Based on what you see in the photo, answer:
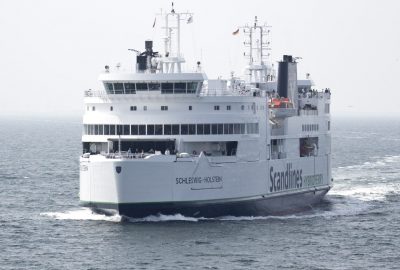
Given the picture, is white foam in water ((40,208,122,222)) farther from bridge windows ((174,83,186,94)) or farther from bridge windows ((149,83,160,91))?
bridge windows ((174,83,186,94))

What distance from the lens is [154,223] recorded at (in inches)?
2109

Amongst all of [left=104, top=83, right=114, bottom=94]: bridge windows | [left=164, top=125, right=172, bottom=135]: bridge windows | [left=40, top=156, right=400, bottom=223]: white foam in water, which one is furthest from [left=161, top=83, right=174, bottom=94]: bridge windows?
[left=40, top=156, right=400, bottom=223]: white foam in water

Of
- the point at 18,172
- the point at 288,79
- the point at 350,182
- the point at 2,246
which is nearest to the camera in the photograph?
the point at 2,246

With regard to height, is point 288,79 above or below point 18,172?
above

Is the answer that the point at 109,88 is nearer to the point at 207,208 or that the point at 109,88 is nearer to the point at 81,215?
the point at 81,215

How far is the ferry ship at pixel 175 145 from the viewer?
53219mm

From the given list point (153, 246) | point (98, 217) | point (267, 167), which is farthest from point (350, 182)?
point (153, 246)

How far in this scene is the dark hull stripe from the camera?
53.3 m

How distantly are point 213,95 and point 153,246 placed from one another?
429 inches

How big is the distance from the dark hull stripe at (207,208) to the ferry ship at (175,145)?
0.05m

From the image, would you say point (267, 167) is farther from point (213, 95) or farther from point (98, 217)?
point (98, 217)

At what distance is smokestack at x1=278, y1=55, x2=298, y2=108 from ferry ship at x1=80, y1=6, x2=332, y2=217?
7223 mm

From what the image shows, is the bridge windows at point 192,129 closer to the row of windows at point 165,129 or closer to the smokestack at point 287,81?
the row of windows at point 165,129

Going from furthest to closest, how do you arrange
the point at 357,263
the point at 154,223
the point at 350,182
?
the point at 350,182 → the point at 154,223 → the point at 357,263
